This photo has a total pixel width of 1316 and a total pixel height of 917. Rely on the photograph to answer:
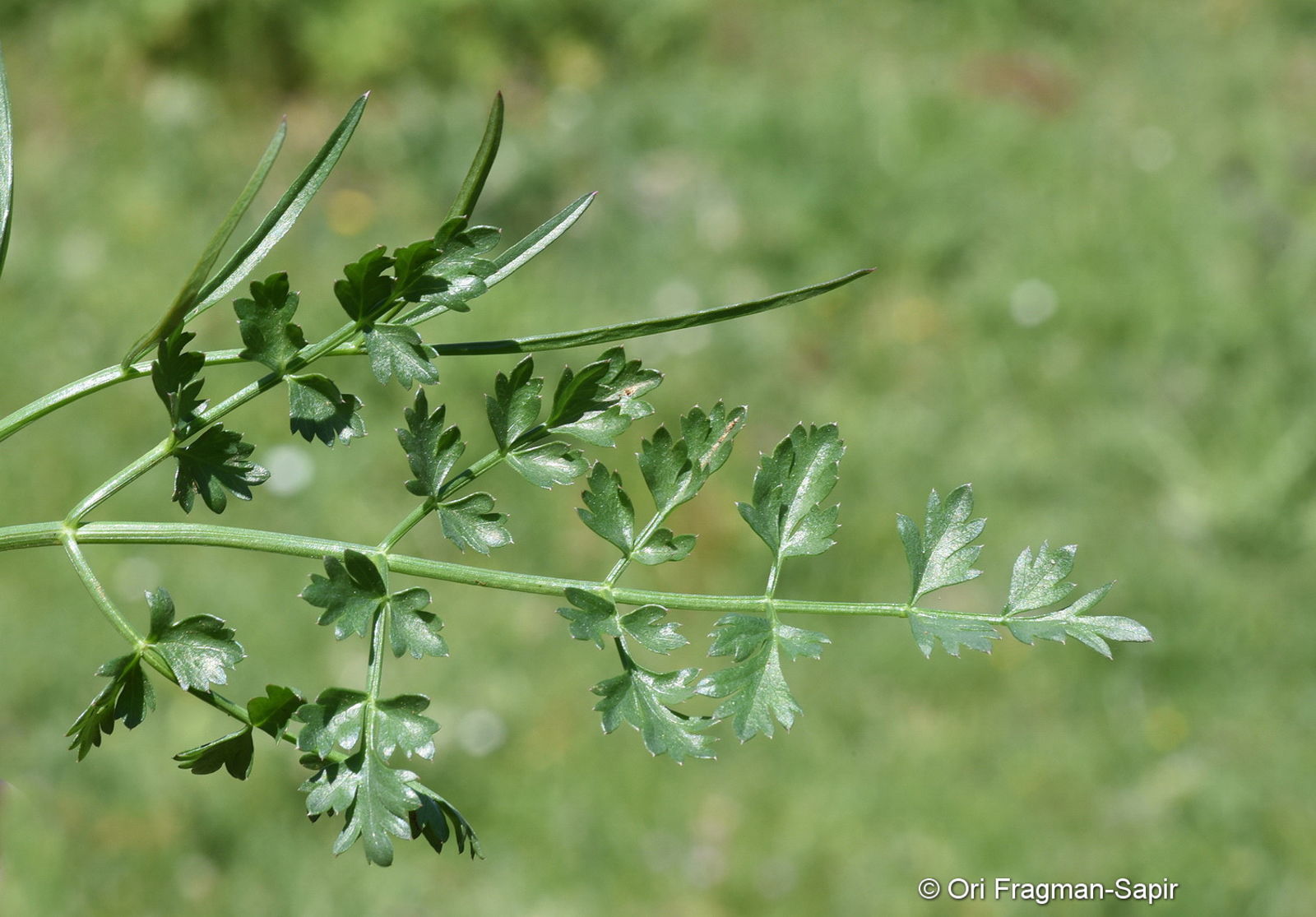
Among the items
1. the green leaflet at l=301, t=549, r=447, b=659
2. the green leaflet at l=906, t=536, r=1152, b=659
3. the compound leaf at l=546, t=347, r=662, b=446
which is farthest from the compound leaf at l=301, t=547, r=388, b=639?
the green leaflet at l=906, t=536, r=1152, b=659

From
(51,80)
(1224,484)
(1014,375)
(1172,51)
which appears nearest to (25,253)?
(51,80)

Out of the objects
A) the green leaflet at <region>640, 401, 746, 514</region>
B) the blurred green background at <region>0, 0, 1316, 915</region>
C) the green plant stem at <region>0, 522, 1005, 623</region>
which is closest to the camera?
the green plant stem at <region>0, 522, 1005, 623</region>

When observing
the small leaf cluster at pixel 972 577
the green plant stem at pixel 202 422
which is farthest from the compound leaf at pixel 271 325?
the small leaf cluster at pixel 972 577

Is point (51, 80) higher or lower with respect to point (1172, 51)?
higher

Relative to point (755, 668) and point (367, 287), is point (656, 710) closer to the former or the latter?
point (755, 668)

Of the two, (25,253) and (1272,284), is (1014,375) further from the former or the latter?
(25,253)

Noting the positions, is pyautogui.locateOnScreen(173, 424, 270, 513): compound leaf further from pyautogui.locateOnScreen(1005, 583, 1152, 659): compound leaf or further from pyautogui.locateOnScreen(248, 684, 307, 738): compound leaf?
pyautogui.locateOnScreen(1005, 583, 1152, 659): compound leaf
